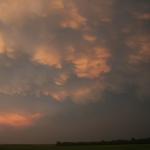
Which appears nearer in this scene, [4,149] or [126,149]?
[126,149]

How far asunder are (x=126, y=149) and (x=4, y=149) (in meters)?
32.9

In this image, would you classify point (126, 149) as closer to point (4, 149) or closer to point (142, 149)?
point (142, 149)

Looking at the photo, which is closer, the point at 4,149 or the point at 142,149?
the point at 142,149

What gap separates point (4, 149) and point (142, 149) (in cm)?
3665

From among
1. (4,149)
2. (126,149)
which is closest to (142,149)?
(126,149)

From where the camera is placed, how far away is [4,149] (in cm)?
8919

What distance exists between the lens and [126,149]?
256ft

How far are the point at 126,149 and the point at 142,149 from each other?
3.73 m

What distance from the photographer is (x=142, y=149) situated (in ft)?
251
